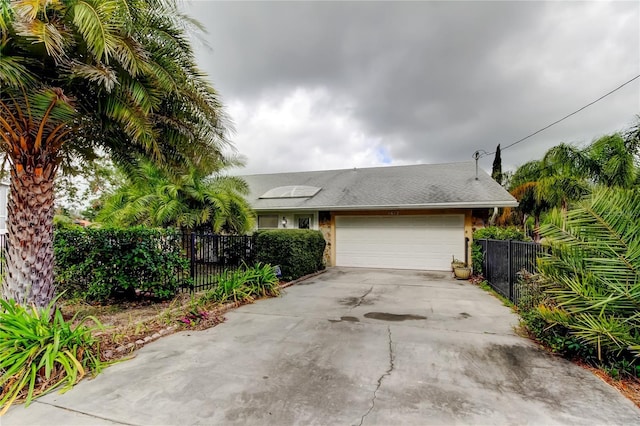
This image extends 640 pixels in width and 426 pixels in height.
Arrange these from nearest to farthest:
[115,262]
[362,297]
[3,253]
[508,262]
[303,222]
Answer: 1. [115,262]
2. [3,253]
3. [508,262]
4. [362,297]
5. [303,222]

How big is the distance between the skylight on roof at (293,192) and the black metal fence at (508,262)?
8.13m

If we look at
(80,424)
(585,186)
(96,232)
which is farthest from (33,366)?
(585,186)

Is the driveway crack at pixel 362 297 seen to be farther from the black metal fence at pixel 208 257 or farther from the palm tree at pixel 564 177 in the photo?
the palm tree at pixel 564 177

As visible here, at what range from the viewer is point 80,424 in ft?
8.41

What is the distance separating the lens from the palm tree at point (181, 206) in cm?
1059

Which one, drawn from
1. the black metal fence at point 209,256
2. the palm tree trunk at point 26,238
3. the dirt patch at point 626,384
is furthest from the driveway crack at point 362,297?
the palm tree trunk at point 26,238

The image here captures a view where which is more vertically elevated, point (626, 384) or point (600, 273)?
point (600, 273)

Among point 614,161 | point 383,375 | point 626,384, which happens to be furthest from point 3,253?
point 614,161

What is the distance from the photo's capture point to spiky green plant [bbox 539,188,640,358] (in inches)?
137

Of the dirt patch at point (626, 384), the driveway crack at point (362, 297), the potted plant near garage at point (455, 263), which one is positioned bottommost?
the driveway crack at point (362, 297)

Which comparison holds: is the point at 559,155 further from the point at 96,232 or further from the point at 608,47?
the point at 96,232

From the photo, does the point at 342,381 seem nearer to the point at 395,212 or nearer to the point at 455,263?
the point at 455,263

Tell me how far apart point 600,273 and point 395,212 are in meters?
9.77

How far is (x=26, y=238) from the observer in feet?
15.1
